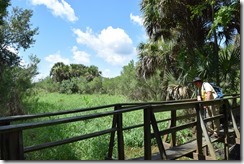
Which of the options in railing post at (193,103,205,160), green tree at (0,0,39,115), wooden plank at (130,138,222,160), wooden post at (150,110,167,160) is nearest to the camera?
wooden post at (150,110,167,160)

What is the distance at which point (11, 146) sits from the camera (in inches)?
97.2

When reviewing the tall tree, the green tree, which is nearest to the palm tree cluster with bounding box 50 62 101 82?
the green tree

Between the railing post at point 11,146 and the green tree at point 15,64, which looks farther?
the green tree at point 15,64

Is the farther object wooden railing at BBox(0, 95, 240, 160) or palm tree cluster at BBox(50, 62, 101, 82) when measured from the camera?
palm tree cluster at BBox(50, 62, 101, 82)

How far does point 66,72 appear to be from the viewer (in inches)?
2308

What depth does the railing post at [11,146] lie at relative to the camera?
8.04ft

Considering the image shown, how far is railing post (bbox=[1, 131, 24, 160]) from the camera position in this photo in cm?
245

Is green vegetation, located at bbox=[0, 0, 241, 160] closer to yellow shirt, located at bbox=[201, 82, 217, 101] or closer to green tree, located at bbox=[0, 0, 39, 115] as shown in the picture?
green tree, located at bbox=[0, 0, 39, 115]

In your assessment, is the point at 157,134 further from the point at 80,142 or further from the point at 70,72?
the point at 70,72

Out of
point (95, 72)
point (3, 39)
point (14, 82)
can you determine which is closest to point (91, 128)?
point (14, 82)

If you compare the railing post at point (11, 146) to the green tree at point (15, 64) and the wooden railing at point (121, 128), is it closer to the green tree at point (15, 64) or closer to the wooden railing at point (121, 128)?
the wooden railing at point (121, 128)

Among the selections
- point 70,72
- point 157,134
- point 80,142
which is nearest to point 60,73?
point 70,72

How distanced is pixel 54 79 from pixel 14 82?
4381cm

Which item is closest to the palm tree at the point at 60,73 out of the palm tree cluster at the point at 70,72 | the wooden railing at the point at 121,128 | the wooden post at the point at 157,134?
→ the palm tree cluster at the point at 70,72
